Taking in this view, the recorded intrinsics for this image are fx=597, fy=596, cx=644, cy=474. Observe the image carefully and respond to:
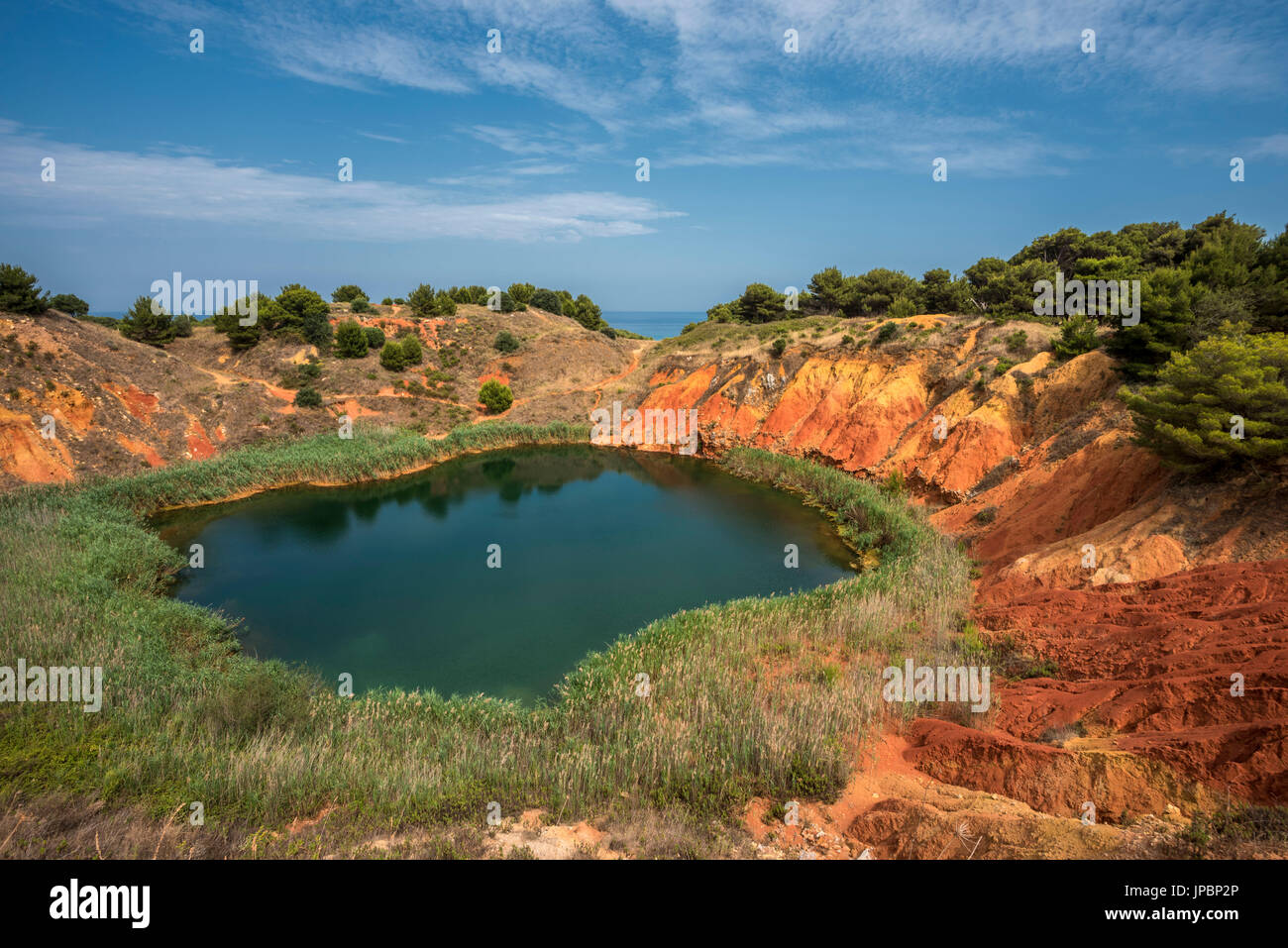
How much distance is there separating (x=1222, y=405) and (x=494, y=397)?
31.7 m

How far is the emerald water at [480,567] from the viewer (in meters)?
12.6

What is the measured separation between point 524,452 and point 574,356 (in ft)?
40.0

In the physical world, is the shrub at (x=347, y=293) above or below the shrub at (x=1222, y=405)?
above

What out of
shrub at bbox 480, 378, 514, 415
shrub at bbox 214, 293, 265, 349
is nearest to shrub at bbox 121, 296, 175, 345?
shrub at bbox 214, 293, 265, 349

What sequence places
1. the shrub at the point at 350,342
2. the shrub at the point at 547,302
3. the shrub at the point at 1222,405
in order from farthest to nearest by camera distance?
the shrub at the point at 547,302 → the shrub at the point at 350,342 → the shrub at the point at 1222,405

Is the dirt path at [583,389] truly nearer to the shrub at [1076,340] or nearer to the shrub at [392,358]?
the shrub at [392,358]

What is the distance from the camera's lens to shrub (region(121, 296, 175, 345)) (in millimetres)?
36031

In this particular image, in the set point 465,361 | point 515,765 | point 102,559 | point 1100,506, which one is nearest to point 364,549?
point 102,559

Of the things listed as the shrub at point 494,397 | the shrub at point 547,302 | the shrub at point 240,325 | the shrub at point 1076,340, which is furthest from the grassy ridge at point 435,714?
the shrub at point 547,302

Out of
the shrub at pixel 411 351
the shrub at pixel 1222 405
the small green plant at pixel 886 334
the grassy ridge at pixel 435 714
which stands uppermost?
the shrub at pixel 411 351

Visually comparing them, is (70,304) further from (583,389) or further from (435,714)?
(435,714)

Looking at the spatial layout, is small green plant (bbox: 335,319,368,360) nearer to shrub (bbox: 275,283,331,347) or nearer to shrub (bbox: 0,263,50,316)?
→ shrub (bbox: 275,283,331,347)

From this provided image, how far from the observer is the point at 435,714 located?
9.55m

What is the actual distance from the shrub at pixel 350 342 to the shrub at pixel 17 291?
13.0m
